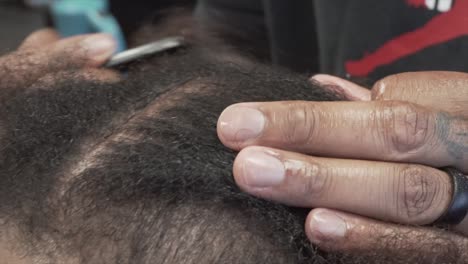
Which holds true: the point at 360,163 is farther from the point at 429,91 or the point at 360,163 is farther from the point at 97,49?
the point at 97,49

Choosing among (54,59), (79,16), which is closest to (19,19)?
(79,16)

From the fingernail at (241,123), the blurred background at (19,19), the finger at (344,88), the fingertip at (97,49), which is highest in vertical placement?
the fingertip at (97,49)

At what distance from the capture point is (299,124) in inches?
21.7

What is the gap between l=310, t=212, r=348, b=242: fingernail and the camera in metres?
0.51

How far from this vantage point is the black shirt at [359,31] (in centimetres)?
90

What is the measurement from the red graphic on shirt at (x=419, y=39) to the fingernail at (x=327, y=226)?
486 millimetres

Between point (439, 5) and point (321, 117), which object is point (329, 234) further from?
point (439, 5)

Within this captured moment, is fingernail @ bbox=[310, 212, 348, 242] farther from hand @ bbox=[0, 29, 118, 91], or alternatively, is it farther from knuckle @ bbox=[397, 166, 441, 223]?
hand @ bbox=[0, 29, 118, 91]

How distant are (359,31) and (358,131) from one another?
1.75 feet

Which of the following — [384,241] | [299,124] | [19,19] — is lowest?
[19,19]

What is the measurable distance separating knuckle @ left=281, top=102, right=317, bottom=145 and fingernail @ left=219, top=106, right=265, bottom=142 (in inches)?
1.1

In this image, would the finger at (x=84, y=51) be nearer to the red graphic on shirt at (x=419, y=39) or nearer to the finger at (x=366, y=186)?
the finger at (x=366, y=186)

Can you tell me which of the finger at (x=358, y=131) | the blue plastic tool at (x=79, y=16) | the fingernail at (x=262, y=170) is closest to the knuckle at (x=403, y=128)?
the finger at (x=358, y=131)

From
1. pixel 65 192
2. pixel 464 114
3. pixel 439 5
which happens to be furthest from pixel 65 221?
pixel 439 5
